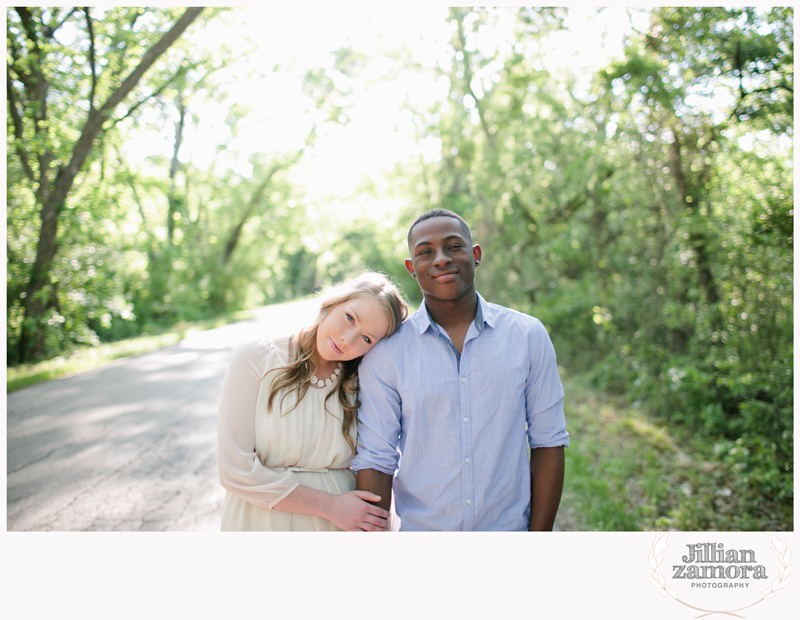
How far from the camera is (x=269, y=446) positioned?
2.02m

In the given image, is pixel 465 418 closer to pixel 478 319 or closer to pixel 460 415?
pixel 460 415

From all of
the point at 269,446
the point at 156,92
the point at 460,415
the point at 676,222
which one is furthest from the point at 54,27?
the point at 676,222

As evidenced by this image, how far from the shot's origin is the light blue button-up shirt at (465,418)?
6.34 ft

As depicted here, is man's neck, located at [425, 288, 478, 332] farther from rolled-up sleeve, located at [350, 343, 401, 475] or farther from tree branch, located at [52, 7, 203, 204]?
tree branch, located at [52, 7, 203, 204]

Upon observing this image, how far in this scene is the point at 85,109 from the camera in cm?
655

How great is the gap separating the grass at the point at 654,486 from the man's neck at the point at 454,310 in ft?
7.03

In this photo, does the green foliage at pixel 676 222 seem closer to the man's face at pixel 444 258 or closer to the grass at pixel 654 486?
the grass at pixel 654 486
